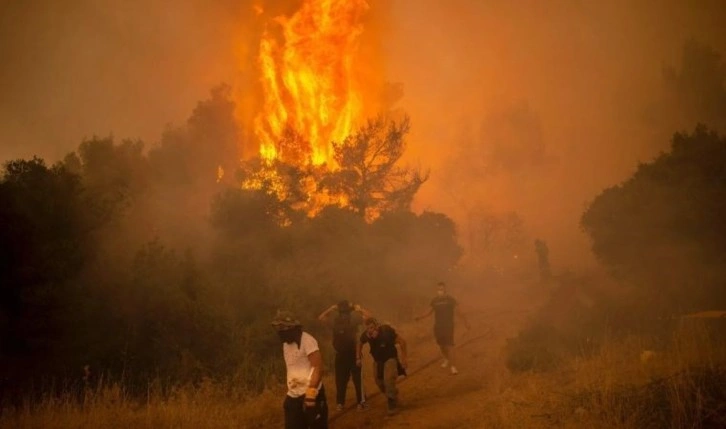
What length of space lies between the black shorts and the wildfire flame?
34156 mm

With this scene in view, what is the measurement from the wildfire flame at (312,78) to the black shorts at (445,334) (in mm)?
34156

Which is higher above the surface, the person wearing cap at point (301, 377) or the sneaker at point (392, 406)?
the person wearing cap at point (301, 377)

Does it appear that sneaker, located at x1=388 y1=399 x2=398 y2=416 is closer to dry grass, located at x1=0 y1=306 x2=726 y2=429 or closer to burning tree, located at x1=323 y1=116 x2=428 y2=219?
dry grass, located at x1=0 y1=306 x2=726 y2=429

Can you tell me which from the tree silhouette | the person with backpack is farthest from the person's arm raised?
the tree silhouette

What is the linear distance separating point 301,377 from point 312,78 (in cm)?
5141

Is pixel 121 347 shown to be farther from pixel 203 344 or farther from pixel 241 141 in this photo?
pixel 241 141

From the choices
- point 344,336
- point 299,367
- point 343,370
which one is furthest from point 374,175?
point 299,367

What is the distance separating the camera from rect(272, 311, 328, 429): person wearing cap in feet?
20.5

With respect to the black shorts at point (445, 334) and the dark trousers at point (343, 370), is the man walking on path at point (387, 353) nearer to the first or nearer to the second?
the dark trousers at point (343, 370)

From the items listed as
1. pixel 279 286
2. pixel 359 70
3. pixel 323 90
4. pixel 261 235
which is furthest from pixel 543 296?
pixel 359 70

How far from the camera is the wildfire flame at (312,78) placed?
49938 mm

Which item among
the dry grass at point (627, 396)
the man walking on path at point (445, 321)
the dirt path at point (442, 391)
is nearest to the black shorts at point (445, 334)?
the man walking on path at point (445, 321)

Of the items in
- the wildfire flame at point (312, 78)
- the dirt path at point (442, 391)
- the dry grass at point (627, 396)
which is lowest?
the dirt path at point (442, 391)

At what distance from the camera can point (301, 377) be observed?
6.44 metres
